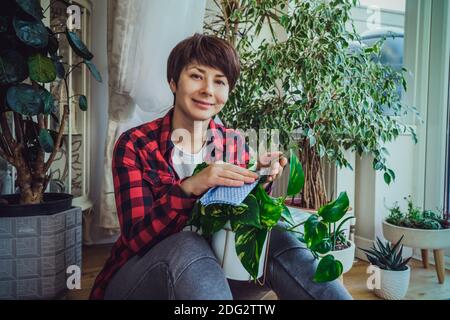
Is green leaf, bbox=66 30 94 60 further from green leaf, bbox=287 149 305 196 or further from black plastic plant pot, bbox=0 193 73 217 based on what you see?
green leaf, bbox=287 149 305 196

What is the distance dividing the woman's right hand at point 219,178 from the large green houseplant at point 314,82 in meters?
0.55

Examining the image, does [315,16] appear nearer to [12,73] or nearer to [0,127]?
[12,73]

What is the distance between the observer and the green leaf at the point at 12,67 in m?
0.85

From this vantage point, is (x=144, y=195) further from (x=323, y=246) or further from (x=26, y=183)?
(x=26, y=183)

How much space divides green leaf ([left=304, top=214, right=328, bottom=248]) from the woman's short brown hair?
1.23 ft

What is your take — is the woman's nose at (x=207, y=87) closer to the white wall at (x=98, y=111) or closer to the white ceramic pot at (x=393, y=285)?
the white wall at (x=98, y=111)

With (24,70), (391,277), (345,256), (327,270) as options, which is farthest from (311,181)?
(24,70)

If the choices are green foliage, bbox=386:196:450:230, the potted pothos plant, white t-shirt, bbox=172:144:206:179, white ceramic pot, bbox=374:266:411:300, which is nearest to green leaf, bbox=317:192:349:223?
the potted pothos plant

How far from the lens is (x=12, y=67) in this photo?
0.86 metres

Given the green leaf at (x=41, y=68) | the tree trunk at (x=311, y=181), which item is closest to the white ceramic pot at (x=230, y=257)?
the green leaf at (x=41, y=68)

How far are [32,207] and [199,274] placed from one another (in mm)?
638

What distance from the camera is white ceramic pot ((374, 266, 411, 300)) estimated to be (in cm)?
109

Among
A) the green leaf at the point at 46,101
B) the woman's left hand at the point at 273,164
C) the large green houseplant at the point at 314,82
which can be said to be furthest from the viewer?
the large green houseplant at the point at 314,82
